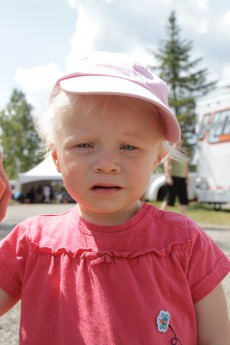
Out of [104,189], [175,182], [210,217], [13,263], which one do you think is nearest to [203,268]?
[104,189]

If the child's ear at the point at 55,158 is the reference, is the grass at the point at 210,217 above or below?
below

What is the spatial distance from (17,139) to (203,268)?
164 feet

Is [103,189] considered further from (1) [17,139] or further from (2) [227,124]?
(1) [17,139]

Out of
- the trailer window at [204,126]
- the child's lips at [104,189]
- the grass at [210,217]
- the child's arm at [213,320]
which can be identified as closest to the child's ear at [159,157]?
the child's lips at [104,189]

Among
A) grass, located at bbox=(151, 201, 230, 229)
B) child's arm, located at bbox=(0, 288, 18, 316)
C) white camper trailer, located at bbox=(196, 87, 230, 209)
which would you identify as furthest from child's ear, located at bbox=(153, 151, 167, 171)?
white camper trailer, located at bbox=(196, 87, 230, 209)

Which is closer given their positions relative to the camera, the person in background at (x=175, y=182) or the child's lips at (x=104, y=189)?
the child's lips at (x=104, y=189)

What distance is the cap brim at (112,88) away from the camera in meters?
1.34

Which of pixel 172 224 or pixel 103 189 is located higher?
pixel 103 189

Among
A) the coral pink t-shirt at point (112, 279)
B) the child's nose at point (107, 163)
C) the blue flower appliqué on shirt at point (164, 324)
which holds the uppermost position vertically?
the child's nose at point (107, 163)

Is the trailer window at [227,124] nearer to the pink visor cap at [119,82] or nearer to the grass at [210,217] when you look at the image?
the grass at [210,217]

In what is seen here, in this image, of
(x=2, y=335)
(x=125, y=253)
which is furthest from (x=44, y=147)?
(x=2, y=335)

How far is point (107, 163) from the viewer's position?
1326mm

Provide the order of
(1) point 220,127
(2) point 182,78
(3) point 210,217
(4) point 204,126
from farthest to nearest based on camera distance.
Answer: (2) point 182,78 → (4) point 204,126 → (1) point 220,127 → (3) point 210,217

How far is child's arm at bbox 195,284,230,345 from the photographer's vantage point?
1418 mm
